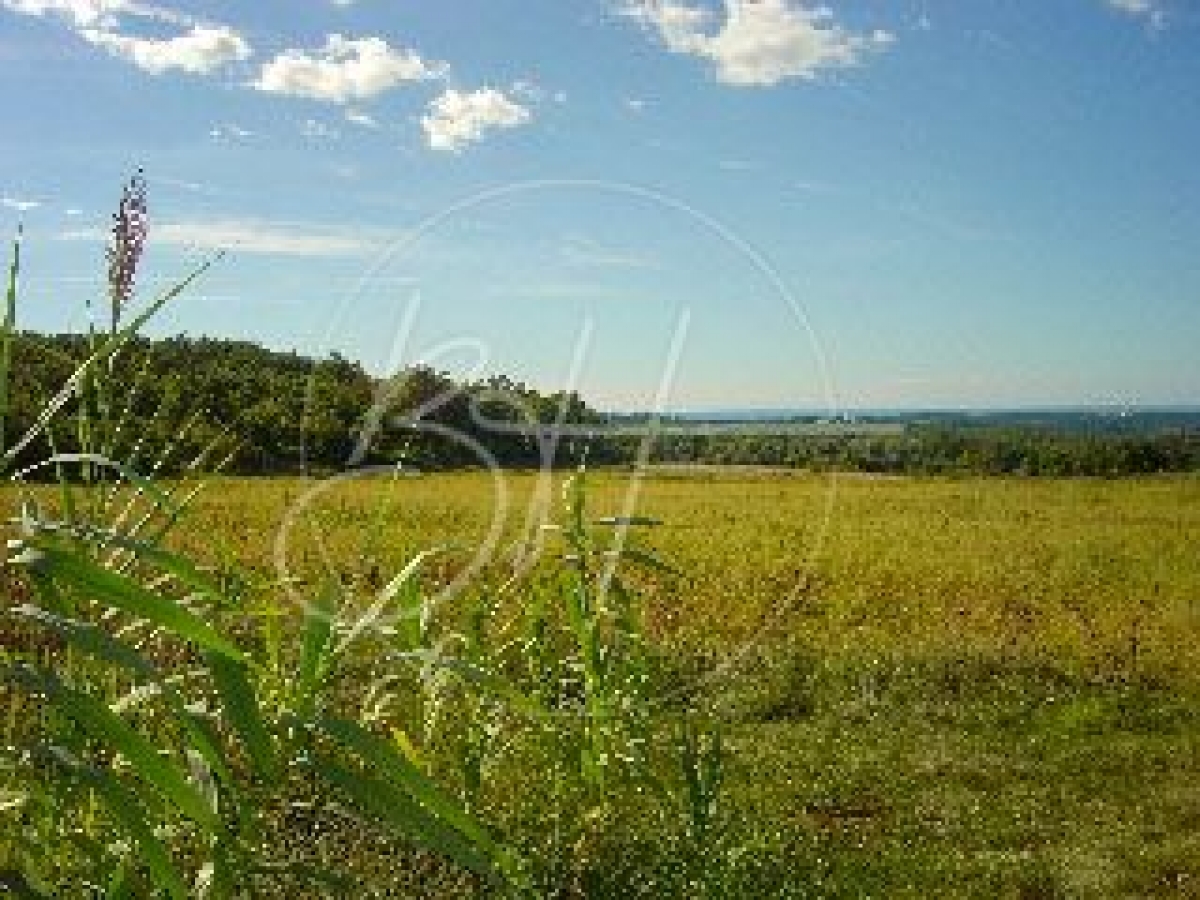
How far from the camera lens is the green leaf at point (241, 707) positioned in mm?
1438

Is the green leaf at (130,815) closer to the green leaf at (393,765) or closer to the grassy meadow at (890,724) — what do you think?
the green leaf at (393,765)

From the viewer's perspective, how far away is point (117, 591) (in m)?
1.26

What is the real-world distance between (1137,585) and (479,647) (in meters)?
26.7

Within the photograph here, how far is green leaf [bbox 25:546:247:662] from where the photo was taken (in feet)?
4.06

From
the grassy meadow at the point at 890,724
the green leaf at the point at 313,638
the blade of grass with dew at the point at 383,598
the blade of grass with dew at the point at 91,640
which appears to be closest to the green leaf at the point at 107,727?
the blade of grass with dew at the point at 91,640

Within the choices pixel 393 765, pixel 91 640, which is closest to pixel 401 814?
pixel 393 765

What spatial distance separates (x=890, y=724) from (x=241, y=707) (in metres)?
8.51

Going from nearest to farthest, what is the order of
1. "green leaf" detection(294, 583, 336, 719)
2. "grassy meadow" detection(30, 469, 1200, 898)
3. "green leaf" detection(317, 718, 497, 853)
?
"green leaf" detection(317, 718, 497, 853)
"green leaf" detection(294, 583, 336, 719)
"grassy meadow" detection(30, 469, 1200, 898)

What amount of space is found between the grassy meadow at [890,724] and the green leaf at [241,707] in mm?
547

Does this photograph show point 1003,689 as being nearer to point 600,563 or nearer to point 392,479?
point 600,563

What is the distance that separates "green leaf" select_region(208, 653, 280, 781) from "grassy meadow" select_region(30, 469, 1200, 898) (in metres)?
0.55

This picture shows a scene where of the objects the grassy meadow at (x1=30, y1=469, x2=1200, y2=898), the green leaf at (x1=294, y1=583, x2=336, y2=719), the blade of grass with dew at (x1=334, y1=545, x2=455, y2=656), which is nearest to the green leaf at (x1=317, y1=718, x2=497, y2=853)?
the blade of grass with dew at (x1=334, y1=545, x2=455, y2=656)

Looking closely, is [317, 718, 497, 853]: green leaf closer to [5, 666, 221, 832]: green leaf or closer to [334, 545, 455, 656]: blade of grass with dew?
[5, 666, 221, 832]: green leaf

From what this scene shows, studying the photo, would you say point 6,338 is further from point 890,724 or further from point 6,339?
point 890,724
